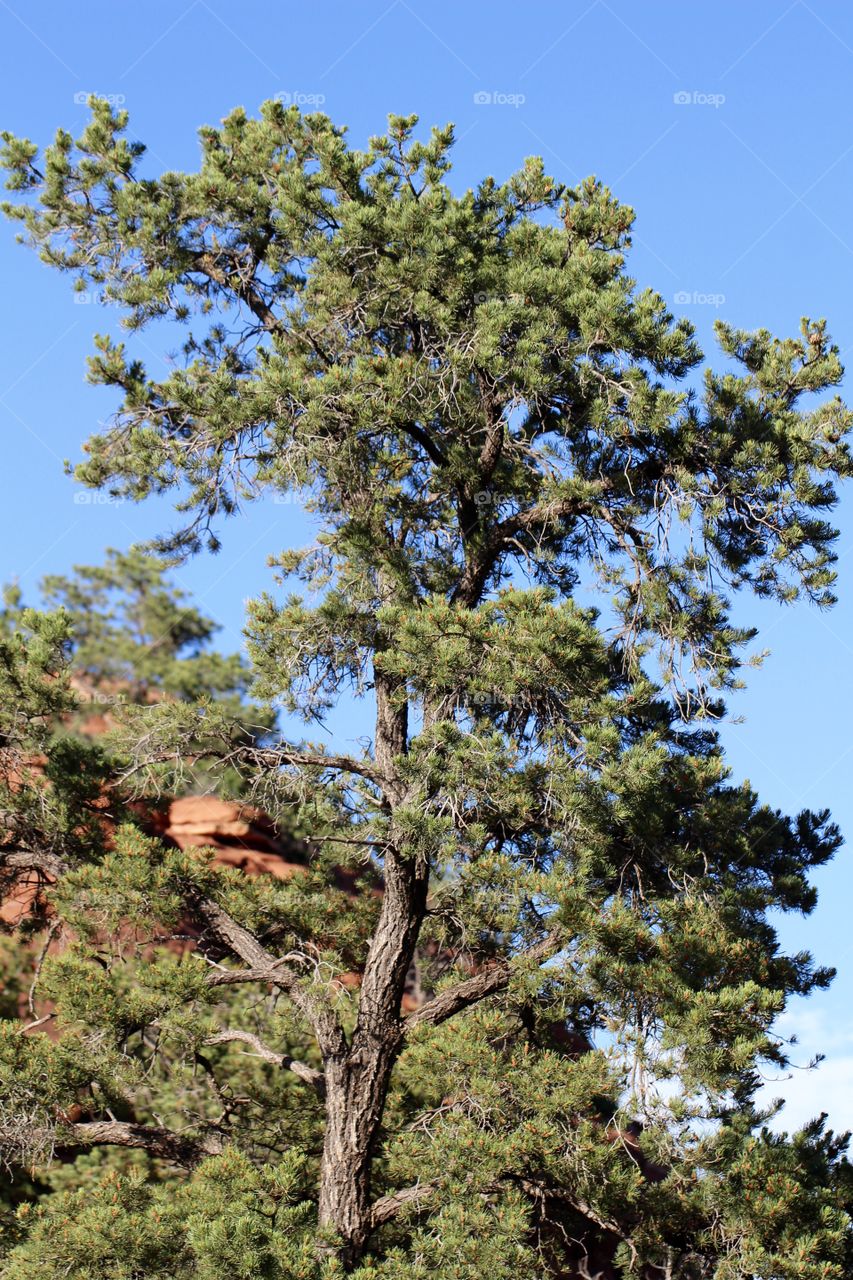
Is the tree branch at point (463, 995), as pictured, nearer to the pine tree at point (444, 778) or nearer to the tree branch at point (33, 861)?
the pine tree at point (444, 778)

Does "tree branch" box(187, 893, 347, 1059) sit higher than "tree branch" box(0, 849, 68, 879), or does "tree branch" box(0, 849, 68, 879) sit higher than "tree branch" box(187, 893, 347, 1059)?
"tree branch" box(0, 849, 68, 879)

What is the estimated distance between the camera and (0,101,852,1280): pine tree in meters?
7.79

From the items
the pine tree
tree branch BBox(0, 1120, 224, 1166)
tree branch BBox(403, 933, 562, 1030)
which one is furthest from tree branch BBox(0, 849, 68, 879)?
tree branch BBox(403, 933, 562, 1030)

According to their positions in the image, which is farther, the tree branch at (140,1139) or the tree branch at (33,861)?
the tree branch at (33,861)

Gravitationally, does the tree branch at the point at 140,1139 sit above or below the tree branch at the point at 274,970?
below

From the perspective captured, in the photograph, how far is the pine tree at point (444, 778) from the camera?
7789 mm

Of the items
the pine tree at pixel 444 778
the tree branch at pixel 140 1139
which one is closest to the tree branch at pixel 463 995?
the pine tree at pixel 444 778

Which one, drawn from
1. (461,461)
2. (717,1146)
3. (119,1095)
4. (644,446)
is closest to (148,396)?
(461,461)

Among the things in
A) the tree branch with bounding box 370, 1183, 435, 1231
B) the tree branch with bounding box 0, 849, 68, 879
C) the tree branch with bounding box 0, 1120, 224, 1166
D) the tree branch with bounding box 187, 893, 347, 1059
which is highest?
the tree branch with bounding box 0, 849, 68, 879

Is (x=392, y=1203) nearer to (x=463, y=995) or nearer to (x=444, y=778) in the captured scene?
(x=463, y=995)

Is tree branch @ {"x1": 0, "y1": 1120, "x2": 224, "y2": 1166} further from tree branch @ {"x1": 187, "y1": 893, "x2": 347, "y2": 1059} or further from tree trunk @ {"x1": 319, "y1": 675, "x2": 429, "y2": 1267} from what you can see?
tree branch @ {"x1": 187, "y1": 893, "x2": 347, "y2": 1059}

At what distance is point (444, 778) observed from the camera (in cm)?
820

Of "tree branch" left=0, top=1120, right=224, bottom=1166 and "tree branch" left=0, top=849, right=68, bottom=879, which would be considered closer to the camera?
"tree branch" left=0, top=1120, right=224, bottom=1166

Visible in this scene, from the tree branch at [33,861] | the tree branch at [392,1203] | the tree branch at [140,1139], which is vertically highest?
the tree branch at [33,861]
